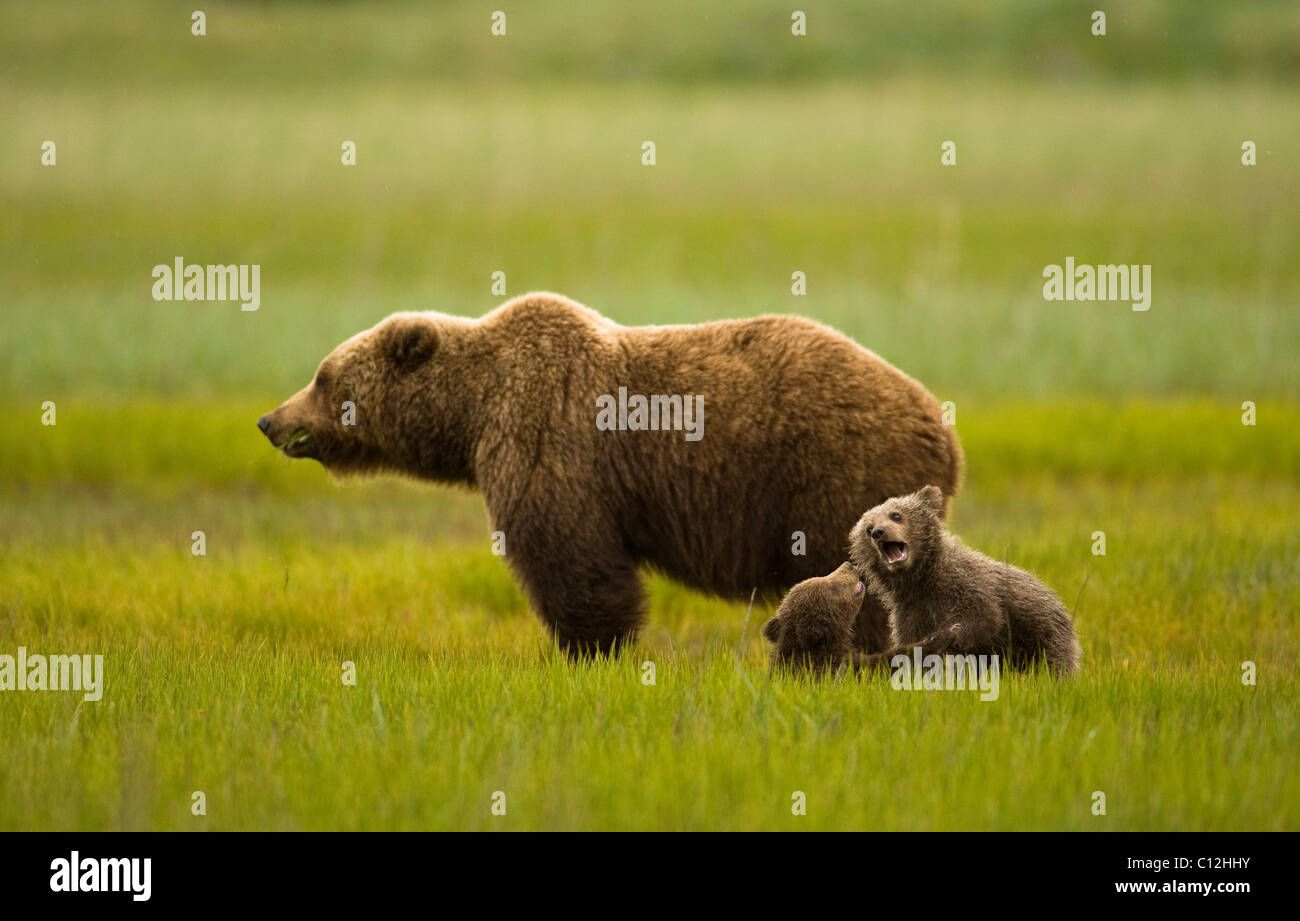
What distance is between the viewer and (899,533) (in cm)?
579

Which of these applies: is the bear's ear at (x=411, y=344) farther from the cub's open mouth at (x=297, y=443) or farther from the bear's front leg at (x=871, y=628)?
the bear's front leg at (x=871, y=628)

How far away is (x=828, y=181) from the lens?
92.7 feet

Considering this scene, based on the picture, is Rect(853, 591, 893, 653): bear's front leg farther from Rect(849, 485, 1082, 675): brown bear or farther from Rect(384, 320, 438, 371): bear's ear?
Rect(384, 320, 438, 371): bear's ear

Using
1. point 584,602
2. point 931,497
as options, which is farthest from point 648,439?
point 931,497

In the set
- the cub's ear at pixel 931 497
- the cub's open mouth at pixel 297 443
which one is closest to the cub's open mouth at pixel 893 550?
the cub's ear at pixel 931 497

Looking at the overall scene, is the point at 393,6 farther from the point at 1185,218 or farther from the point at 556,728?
the point at 556,728

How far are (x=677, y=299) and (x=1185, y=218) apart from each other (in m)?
12.1

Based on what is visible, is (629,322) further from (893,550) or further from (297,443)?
(893,550)

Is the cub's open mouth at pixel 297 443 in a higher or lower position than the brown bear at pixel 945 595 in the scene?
higher

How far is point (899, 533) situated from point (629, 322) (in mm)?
10028

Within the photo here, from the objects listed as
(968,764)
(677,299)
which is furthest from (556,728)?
(677,299)

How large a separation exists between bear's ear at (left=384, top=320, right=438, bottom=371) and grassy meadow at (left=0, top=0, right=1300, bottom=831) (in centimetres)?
144

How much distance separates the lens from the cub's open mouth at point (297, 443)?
7.45 meters

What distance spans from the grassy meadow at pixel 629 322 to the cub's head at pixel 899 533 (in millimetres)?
522
